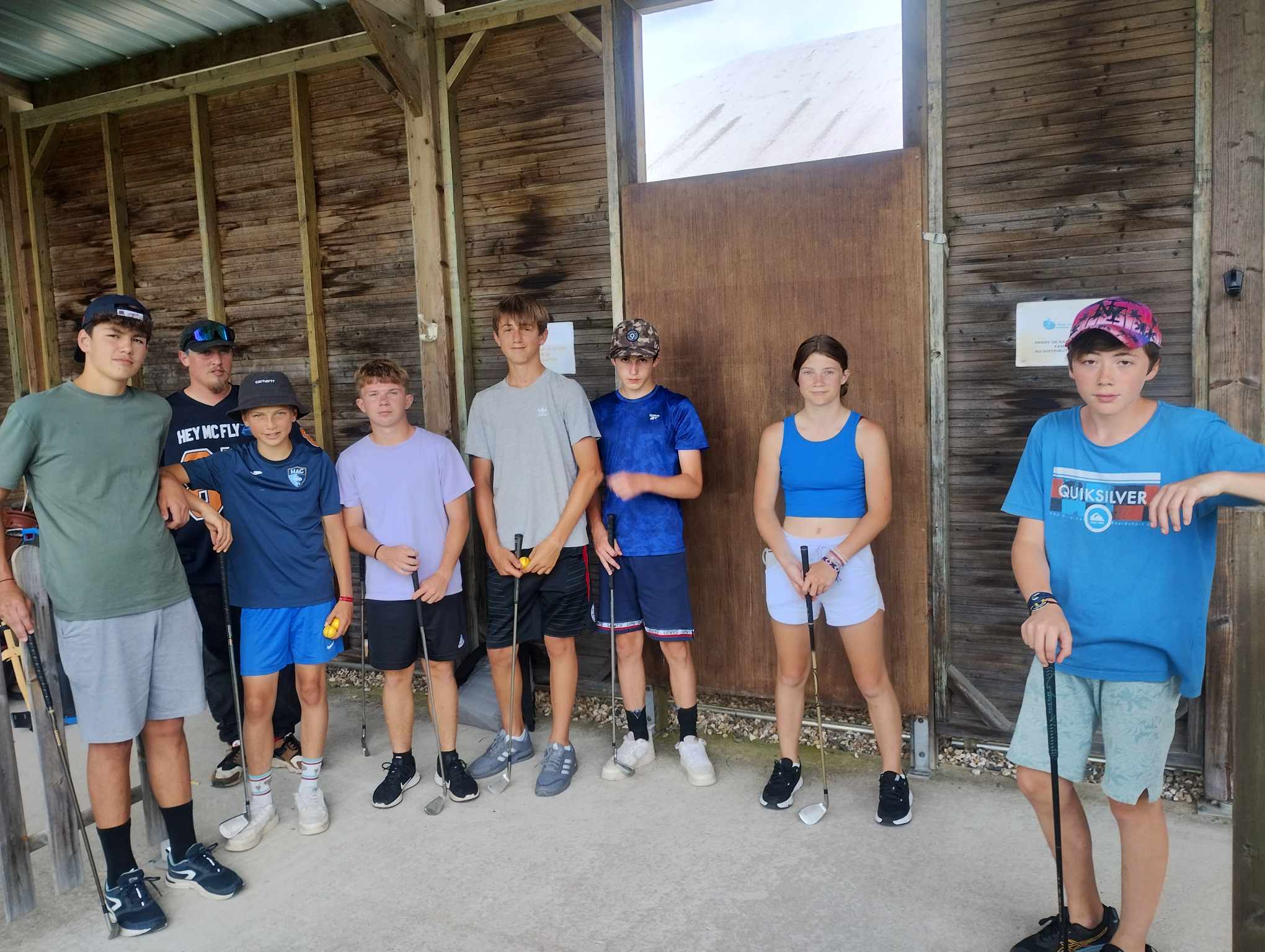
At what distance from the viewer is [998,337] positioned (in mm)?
3422

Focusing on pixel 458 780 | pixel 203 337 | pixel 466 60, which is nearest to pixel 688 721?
pixel 458 780

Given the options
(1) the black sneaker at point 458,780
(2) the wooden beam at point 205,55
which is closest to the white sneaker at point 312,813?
(1) the black sneaker at point 458,780

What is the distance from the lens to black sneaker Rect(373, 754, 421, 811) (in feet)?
11.2

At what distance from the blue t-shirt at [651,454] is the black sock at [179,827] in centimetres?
173

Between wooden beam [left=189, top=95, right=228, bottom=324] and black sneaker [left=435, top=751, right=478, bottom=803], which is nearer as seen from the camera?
black sneaker [left=435, top=751, right=478, bottom=803]

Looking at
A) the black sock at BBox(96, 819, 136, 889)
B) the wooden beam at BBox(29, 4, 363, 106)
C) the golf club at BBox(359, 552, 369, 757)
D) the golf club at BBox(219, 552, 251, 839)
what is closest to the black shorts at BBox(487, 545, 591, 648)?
the golf club at BBox(359, 552, 369, 757)

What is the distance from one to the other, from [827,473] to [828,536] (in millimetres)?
223

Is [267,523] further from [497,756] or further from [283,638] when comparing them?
[497,756]

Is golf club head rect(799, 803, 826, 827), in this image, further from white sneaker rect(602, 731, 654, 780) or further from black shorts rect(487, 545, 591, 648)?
black shorts rect(487, 545, 591, 648)

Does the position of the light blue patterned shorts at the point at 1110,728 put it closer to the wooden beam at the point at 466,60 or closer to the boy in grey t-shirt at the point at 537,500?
the boy in grey t-shirt at the point at 537,500

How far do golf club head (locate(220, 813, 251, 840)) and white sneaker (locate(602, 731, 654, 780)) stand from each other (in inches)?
51.2

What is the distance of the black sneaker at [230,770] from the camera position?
3668mm

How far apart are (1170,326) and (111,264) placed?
5404 mm

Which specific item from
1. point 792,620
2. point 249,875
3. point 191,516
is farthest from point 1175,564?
point 191,516
